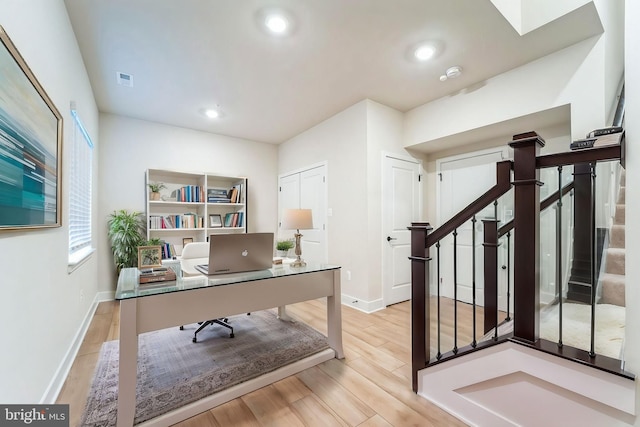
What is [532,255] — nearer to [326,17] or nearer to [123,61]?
[326,17]

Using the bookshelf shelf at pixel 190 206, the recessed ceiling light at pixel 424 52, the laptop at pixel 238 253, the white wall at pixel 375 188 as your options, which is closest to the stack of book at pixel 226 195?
the bookshelf shelf at pixel 190 206

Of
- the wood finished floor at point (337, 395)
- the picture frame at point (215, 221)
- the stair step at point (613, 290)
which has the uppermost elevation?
the picture frame at point (215, 221)

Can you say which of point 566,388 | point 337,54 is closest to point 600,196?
point 566,388

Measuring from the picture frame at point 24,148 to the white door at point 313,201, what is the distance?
2952 millimetres

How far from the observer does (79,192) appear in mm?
2615

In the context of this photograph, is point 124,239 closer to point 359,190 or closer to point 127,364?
point 127,364

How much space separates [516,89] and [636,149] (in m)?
1.97

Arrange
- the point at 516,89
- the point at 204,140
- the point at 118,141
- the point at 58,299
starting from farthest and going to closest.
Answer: the point at 204,140
the point at 118,141
the point at 516,89
the point at 58,299

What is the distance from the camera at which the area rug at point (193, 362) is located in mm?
1629

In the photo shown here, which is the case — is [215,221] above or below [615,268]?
above

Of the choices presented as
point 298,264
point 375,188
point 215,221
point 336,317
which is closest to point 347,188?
point 375,188

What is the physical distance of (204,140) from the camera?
4.50 meters

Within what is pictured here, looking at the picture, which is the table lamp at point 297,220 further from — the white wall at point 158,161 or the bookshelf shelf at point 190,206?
the white wall at point 158,161

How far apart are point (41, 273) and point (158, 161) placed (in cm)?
295
